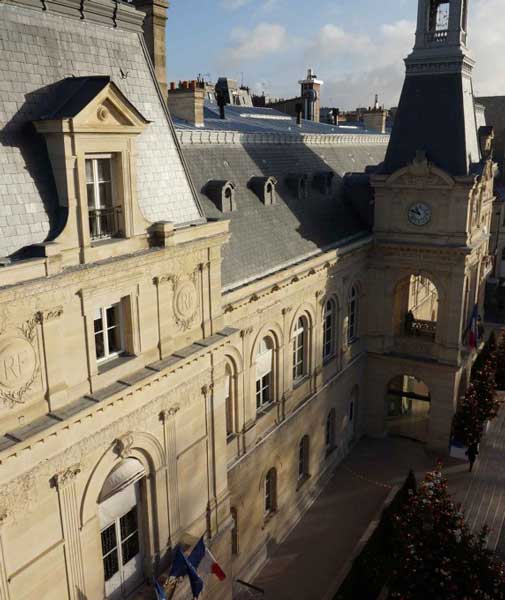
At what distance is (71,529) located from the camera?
1494 centimetres

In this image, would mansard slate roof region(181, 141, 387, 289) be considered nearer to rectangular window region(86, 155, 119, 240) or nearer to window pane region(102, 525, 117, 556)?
rectangular window region(86, 155, 119, 240)

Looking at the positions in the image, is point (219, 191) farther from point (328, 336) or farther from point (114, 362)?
point (328, 336)

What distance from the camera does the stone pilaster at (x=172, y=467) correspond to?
17812 millimetres

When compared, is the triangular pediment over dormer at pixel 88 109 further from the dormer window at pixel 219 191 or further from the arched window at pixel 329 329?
the arched window at pixel 329 329

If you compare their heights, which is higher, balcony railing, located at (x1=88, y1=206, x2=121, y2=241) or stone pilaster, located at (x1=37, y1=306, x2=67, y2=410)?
balcony railing, located at (x1=88, y1=206, x2=121, y2=241)

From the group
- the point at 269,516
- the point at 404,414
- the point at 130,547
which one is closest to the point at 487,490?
the point at 404,414

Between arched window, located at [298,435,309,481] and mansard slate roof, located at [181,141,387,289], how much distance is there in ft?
31.1

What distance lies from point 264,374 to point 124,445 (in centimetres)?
1116

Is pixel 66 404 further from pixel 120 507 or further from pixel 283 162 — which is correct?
pixel 283 162

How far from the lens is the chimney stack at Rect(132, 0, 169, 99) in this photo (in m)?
21.4

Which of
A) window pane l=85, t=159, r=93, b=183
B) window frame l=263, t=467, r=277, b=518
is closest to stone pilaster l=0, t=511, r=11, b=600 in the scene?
window pane l=85, t=159, r=93, b=183

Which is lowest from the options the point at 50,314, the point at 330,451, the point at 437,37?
the point at 330,451

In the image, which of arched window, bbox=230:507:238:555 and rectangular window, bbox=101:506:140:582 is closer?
rectangular window, bbox=101:506:140:582

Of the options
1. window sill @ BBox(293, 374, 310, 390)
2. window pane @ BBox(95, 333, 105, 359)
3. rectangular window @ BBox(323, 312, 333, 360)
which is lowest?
window sill @ BBox(293, 374, 310, 390)
